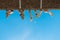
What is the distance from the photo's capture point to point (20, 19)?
1.88 m

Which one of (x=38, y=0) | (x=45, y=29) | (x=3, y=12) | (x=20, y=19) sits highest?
(x=38, y=0)

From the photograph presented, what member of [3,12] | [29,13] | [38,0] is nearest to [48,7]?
[38,0]

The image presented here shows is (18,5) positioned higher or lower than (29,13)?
higher

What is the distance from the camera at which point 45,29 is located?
1917 millimetres

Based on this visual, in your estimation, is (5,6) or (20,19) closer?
(5,6)

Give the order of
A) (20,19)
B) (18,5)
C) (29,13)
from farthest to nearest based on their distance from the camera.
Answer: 1. (20,19)
2. (29,13)
3. (18,5)

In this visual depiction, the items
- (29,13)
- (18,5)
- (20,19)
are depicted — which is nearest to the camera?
(18,5)

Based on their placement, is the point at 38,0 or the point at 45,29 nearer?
the point at 38,0

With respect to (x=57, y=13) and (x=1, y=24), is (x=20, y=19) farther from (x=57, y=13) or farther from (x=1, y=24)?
(x=57, y=13)

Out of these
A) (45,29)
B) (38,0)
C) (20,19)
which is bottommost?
(45,29)

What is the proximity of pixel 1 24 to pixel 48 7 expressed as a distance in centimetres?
62

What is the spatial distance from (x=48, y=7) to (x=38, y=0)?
0.43ft

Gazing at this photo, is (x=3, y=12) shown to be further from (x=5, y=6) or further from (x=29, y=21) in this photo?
(x=29, y=21)

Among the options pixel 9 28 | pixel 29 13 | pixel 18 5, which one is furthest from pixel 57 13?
pixel 9 28
